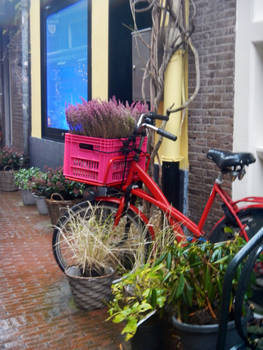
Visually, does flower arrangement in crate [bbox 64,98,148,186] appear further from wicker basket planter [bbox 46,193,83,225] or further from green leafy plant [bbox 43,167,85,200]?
green leafy plant [bbox 43,167,85,200]

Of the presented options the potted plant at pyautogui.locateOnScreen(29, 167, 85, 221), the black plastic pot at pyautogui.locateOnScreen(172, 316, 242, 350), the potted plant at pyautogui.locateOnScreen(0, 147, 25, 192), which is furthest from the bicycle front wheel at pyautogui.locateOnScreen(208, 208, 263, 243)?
the potted plant at pyautogui.locateOnScreen(0, 147, 25, 192)

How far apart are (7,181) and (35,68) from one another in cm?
238

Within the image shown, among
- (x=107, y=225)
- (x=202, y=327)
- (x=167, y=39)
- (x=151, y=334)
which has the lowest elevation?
(x=151, y=334)

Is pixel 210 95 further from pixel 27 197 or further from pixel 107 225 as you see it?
pixel 27 197

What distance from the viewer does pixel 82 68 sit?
7.82 metres

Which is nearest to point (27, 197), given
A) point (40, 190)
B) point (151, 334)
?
point (40, 190)

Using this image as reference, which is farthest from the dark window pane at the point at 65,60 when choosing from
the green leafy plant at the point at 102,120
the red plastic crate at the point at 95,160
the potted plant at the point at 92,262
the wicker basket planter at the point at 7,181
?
the potted plant at the point at 92,262

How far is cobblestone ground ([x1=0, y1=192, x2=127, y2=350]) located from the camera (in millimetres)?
3539

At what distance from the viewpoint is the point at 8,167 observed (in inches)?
372

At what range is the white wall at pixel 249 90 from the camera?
448 centimetres

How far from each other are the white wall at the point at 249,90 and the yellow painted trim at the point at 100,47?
8.52 feet

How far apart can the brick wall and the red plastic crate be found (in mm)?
1071

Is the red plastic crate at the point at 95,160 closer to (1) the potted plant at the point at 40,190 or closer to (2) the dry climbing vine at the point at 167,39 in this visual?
(2) the dry climbing vine at the point at 167,39

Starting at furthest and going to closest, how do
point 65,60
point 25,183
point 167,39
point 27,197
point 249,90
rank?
1. point 65,60
2. point 27,197
3. point 25,183
4. point 167,39
5. point 249,90
